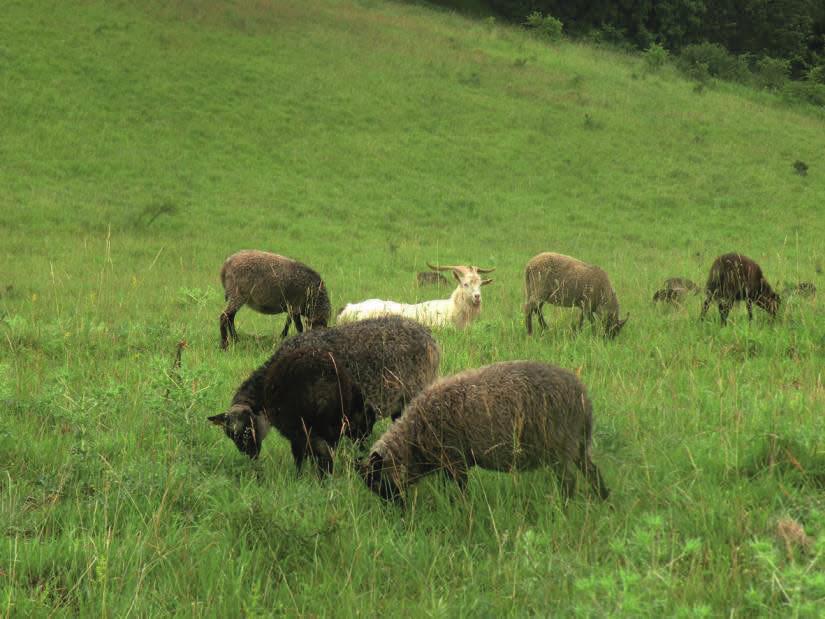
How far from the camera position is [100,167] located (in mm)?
20891

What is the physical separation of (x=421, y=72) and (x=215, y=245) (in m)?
15.4

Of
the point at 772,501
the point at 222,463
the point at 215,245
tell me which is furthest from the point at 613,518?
the point at 215,245

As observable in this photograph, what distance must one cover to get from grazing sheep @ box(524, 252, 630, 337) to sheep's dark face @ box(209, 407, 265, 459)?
195 inches

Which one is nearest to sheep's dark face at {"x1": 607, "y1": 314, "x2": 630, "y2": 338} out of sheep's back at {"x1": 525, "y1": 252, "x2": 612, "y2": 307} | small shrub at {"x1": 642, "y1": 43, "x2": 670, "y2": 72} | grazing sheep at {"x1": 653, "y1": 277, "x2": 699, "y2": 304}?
sheep's back at {"x1": 525, "y1": 252, "x2": 612, "y2": 307}

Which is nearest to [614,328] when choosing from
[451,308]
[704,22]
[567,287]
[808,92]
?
[567,287]

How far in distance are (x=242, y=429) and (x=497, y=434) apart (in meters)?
1.62

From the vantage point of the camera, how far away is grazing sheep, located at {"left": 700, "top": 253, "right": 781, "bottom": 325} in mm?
8938

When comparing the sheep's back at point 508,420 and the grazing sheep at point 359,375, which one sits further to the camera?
the grazing sheep at point 359,375

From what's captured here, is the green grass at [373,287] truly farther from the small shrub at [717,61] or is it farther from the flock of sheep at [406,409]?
the small shrub at [717,61]

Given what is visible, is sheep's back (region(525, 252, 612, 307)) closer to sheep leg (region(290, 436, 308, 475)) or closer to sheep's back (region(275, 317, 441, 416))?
sheep's back (region(275, 317, 441, 416))

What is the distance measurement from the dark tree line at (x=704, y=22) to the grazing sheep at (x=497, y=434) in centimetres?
4699

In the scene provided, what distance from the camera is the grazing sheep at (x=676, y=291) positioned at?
1128 centimetres

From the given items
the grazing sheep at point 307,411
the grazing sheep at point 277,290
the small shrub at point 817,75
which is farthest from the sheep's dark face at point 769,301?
the small shrub at point 817,75

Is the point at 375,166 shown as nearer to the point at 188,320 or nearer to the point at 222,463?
the point at 188,320
